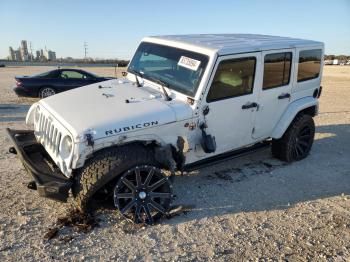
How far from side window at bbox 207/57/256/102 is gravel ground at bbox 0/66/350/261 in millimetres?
1476

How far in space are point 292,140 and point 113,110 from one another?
3519 millimetres

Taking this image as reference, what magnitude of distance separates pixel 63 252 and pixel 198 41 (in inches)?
135

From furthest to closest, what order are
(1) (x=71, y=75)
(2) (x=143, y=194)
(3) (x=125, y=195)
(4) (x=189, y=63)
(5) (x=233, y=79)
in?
(1) (x=71, y=75), (5) (x=233, y=79), (4) (x=189, y=63), (2) (x=143, y=194), (3) (x=125, y=195)

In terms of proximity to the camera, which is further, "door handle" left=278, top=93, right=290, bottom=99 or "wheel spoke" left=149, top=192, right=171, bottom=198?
"door handle" left=278, top=93, right=290, bottom=99

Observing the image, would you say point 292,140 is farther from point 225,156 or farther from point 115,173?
point 115,173

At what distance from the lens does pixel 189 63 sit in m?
5.21

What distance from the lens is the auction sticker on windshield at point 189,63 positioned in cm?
512

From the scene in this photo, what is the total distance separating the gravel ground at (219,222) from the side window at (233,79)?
1.48 m

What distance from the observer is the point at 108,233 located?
4422 millimetres

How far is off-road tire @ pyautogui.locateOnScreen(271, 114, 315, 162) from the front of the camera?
6629 mm

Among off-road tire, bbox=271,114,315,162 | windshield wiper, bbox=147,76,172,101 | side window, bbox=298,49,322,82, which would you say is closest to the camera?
windshield wiper, bbox=147,76,172,101

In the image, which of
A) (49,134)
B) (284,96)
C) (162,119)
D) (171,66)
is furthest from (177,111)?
(284,96)

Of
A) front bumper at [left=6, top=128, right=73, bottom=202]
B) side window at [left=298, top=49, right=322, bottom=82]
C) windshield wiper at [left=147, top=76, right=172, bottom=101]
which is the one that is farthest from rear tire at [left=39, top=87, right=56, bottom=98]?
side window at [left=298, top=49, right=322, bottom=82]

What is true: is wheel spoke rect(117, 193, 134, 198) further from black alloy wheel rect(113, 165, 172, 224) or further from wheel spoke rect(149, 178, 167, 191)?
wheel spoke rect(149, 178, 167, 191)
